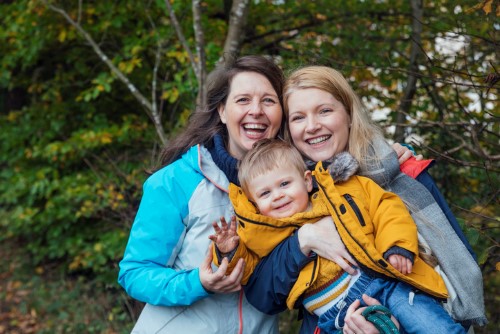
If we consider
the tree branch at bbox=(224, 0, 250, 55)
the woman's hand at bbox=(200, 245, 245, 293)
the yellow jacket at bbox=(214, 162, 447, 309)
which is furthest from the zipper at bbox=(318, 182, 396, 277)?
the tree branch at bbox=(224, 0, 250, 55)

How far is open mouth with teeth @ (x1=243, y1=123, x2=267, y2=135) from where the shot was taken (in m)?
2.80

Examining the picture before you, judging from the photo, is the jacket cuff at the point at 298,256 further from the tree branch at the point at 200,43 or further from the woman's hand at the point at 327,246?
the tree branch at the point at 200,43

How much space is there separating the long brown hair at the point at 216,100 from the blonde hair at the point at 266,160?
330 millimetres

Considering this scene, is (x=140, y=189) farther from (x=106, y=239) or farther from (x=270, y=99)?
(x=270, y=99)

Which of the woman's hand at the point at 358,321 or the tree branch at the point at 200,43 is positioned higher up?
the tree branch at the point at 200,43

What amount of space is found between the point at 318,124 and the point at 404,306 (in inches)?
36.3

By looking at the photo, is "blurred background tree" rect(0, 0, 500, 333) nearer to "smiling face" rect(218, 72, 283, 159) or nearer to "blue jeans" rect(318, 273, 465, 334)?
"smiling face" rect(218, 72, 283, 159)

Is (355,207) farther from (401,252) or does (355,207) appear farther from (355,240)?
(401,252)

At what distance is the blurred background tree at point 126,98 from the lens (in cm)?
474

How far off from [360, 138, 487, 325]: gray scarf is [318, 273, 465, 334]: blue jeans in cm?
12

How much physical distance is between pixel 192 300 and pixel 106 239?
3.85m

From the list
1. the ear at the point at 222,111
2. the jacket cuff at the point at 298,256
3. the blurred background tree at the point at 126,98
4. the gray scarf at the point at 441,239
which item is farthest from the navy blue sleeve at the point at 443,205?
the blurred background tree at the point at 126,98

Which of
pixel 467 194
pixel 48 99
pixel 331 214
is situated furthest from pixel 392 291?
pixel 48 99

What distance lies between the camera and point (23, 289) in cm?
731
